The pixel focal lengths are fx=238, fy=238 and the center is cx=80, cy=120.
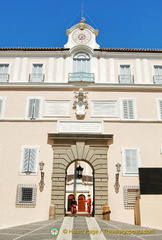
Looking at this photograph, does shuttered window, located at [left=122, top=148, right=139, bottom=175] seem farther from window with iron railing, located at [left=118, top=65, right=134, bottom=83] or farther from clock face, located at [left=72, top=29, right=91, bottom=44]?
clock face, located at [left=72, top=29, right=91, bottom=44]

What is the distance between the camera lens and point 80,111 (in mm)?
16516

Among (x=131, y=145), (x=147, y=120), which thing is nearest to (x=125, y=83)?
(x=147, y=120)

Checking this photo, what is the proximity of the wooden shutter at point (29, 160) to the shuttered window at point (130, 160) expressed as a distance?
5.85 metres

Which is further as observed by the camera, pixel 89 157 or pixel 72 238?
pixel 89 157

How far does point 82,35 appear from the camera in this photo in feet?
62.9

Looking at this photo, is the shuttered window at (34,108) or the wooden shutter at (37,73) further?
the wooden shutter at (37,73)

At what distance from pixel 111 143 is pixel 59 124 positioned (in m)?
3.76

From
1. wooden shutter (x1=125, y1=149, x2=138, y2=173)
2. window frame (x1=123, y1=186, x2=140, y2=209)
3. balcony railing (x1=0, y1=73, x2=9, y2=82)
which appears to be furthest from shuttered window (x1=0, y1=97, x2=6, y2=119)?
window frame (x1=123, y1=186, x2=140, y2=209)

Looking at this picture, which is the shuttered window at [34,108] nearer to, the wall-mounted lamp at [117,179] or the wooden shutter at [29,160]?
the wooden shutter at [29,160]

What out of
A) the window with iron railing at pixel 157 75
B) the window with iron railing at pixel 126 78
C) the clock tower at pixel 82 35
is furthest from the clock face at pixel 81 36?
the window with iron railing at pixel 157 75

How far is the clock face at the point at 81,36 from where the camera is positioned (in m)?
19.0

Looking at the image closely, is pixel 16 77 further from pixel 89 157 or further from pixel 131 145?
pixel 131 145

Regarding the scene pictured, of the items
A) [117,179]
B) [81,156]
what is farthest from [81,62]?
[117,179]

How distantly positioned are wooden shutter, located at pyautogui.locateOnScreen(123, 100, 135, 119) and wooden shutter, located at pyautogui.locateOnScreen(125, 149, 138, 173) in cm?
247
